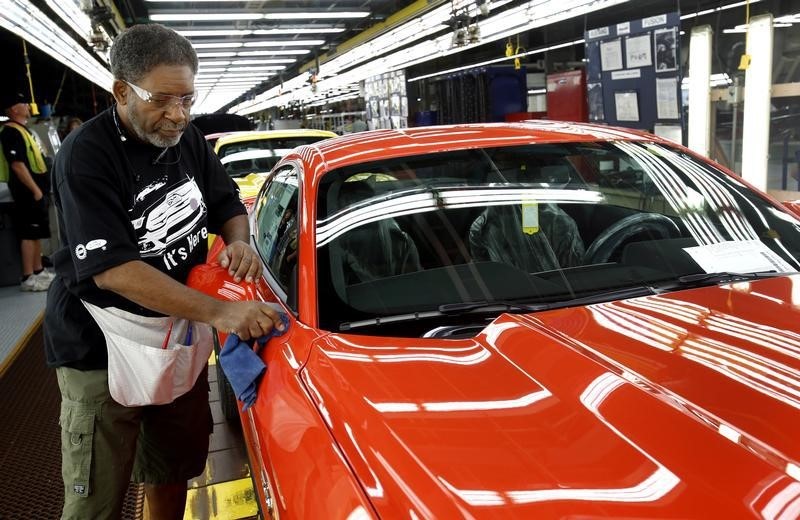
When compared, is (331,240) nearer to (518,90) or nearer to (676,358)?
(676,358)

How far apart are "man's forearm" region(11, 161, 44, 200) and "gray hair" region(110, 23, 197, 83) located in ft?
17.4

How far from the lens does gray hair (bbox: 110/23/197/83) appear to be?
1.56 m

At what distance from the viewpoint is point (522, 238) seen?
6.68 ft

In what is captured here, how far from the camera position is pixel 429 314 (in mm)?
1629

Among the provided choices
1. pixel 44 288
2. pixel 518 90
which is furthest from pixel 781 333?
pixel 518 90

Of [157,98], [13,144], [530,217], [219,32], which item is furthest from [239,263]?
[219,32]

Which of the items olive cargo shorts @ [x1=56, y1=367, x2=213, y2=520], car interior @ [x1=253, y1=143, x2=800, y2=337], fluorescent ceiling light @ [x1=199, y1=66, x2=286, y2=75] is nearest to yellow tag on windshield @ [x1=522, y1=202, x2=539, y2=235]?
car interior @ [x1=253, y1=143, x2=800, y2=337]

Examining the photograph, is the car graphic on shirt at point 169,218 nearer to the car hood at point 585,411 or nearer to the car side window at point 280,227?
the car side window at point 280,227

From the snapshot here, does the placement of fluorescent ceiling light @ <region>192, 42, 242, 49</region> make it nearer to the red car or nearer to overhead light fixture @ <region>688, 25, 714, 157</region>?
overhead light fixture @ <region>688, 25, 714, 157</region>

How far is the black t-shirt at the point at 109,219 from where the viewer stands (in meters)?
1.54

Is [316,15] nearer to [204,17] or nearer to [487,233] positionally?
[204,17]

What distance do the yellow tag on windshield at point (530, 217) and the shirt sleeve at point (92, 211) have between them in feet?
3.85

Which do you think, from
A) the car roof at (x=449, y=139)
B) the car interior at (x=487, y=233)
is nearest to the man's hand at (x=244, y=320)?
the car interior at (x=487, y=233)

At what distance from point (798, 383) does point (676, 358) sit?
21cm
